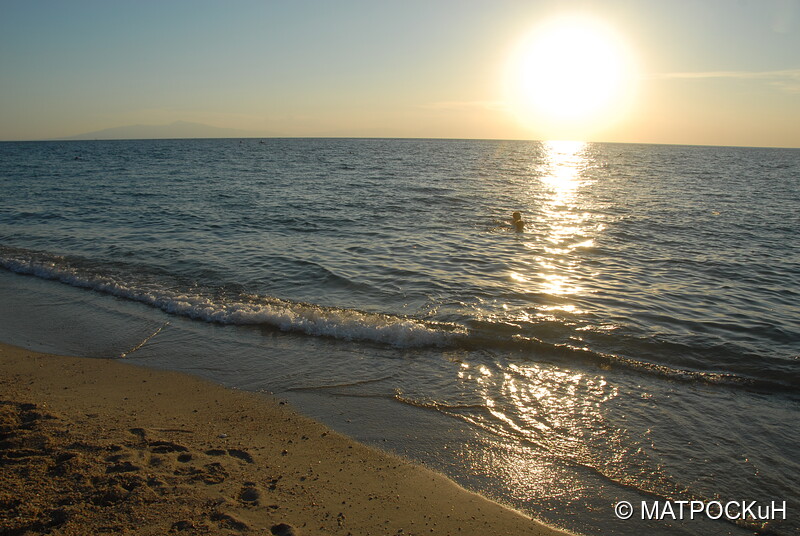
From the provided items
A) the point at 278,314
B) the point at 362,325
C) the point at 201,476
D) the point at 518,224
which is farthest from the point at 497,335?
the point at 518,224

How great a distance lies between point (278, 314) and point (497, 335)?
4.03 meters

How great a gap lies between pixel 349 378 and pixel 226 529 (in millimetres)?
3219

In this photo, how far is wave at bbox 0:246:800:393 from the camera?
7.20 metres

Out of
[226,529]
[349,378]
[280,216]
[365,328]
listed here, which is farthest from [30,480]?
[280,216]

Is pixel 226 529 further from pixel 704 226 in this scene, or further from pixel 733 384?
pixel 704 226

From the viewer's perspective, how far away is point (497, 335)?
27.3 ft

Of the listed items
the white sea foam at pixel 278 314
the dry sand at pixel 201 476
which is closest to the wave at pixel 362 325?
the white sea foam at pixel 278 314

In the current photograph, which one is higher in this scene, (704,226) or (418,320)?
(704,226)

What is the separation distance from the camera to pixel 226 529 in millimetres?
3561

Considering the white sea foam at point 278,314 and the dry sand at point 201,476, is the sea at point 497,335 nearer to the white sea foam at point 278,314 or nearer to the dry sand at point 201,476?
the white sea foam at point 278,314

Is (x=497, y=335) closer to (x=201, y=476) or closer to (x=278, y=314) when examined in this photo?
(x=278, y=314)

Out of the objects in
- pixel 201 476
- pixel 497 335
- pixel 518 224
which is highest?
pixel 518 224

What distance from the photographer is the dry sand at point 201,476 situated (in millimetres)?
3609

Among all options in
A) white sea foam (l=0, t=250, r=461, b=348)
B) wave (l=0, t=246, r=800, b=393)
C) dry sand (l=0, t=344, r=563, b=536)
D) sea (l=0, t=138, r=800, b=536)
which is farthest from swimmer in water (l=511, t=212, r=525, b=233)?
dry sand (l=0, t=344, r=563, b=536)
